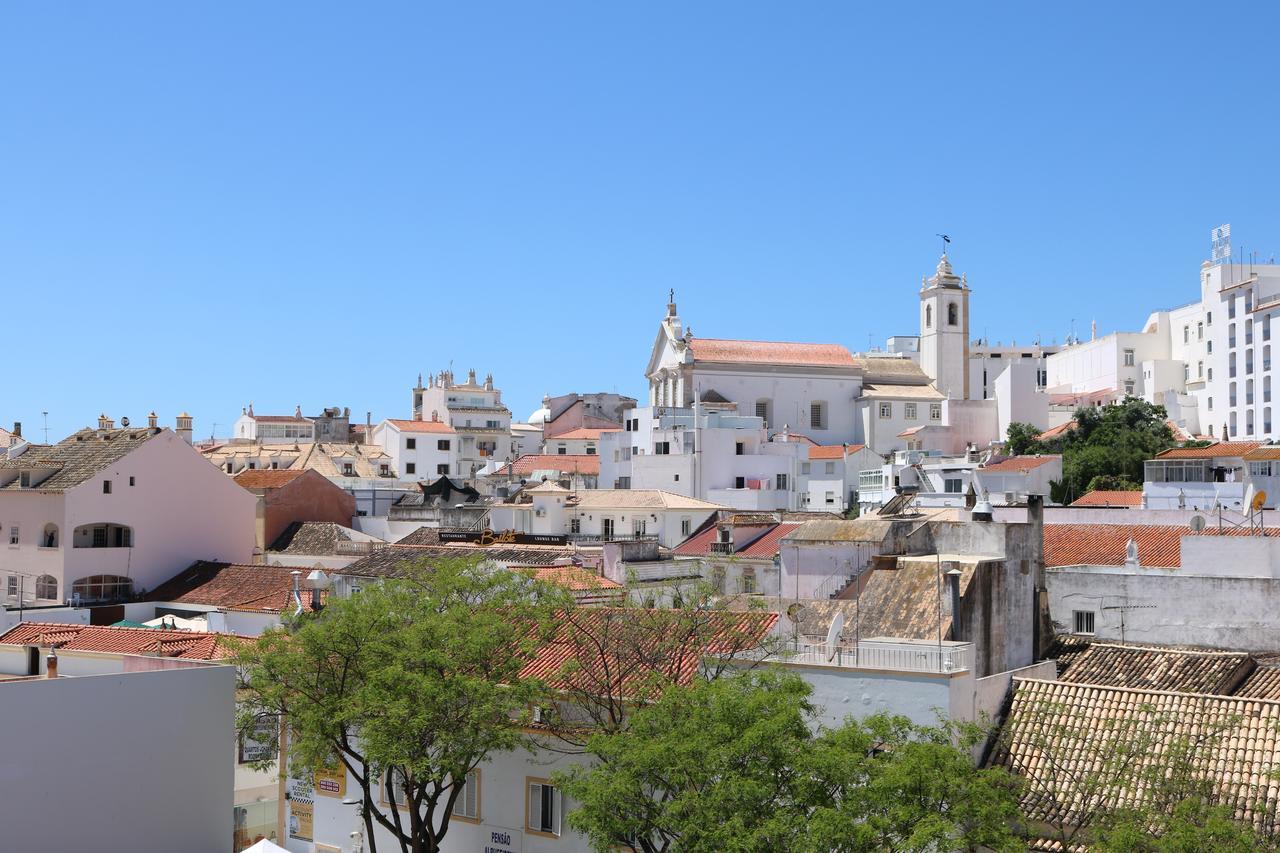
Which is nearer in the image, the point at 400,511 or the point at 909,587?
the point at 909,587

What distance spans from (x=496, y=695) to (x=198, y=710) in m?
5.69

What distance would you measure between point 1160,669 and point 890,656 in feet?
32.9

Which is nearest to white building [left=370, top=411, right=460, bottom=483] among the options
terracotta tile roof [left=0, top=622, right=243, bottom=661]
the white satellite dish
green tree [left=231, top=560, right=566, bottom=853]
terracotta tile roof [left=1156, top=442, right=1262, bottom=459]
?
terracotta tile roof [left=1156, top=442, right=1262, bottom=459]

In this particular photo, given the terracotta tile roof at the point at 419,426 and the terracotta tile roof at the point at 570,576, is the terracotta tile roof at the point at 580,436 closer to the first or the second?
the terracotta tile roof at the point at 419,426

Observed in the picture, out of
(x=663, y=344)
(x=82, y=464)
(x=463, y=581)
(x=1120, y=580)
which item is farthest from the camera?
(x=663, y=344)

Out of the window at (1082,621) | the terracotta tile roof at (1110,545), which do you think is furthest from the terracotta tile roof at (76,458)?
the window at (1082,621)

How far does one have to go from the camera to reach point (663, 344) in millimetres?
98125

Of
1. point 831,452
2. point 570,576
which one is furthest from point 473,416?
point 570,576

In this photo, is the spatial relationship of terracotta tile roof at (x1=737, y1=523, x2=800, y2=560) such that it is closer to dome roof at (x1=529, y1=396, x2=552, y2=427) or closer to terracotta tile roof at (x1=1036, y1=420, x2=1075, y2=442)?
terracotta tile roof at (x1=1036, y1=420, x2=1075, y2=442)

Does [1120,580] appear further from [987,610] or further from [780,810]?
[780,810]

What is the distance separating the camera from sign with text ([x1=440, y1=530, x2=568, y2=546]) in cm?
5188

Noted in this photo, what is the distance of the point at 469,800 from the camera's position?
85.0ft

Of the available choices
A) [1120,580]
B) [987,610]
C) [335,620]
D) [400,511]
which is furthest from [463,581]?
[400,511]

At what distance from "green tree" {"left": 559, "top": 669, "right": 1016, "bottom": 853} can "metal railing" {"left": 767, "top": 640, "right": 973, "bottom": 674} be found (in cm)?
174
